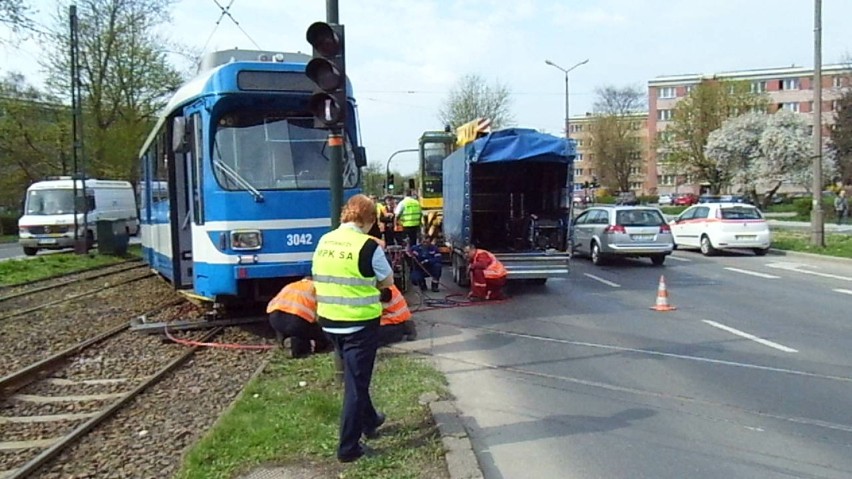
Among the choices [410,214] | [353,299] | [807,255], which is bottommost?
[807,255]

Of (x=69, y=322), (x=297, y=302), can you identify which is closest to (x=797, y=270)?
(x=297, y=302)

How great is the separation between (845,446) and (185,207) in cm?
898

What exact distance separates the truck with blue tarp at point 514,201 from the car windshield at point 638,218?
3547 millimetres

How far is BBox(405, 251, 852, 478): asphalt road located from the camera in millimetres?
5387

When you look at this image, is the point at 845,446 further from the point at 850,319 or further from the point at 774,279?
the point at 774,279

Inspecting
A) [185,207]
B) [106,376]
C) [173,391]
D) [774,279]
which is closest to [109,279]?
[185,207]

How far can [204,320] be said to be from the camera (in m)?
11.3

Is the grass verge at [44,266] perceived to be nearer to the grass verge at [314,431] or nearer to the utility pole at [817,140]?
the grass verge at [314,431]

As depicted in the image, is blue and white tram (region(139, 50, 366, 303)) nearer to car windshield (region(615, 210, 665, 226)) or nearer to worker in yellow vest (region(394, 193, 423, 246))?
worker in yellow vest (region(394, 193, 423, 246))

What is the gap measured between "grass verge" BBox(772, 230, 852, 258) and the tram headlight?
17.3 meters

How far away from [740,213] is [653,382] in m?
17.2

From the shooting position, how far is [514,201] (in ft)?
57.5

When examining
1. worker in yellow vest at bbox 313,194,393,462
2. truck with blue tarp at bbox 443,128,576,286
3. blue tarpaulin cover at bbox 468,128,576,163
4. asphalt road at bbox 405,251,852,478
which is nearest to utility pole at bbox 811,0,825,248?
asphalt road at bbox 405,251,852,478

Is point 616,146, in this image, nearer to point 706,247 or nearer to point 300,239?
point 706,247
